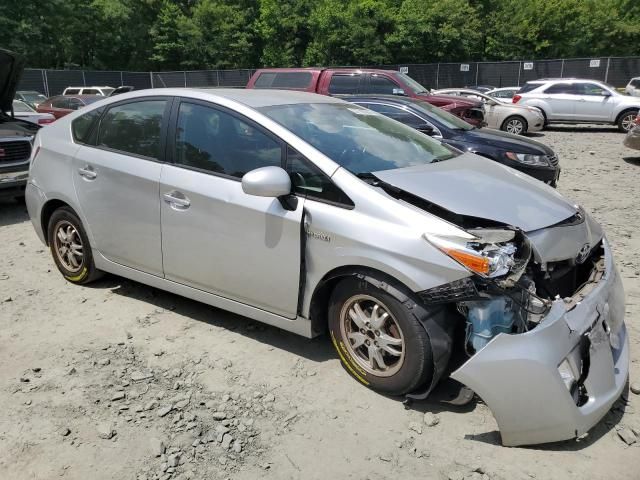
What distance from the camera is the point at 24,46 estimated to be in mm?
36500

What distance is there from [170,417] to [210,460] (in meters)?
0.45

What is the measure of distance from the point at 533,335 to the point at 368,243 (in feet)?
3.03

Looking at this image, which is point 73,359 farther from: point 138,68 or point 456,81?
point 138,68

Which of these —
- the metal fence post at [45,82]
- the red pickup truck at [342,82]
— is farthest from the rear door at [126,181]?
the metal fence post at [45,82]

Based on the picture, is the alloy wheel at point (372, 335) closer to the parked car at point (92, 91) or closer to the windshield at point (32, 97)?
Result: the windshield at point (32, 97)

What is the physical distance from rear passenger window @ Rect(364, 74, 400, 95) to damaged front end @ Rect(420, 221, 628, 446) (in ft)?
28.3

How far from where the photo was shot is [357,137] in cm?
366

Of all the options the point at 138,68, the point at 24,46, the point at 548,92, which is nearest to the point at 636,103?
the point at 548,92

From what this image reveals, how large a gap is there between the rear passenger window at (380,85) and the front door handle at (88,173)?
7790 millimetres

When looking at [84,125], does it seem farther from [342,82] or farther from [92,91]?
[92,91]

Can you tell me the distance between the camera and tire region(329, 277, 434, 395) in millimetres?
2838

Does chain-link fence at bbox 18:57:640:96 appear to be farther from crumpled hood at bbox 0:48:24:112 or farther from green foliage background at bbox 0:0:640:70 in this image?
crumpled hood at bbox 0:48:24:112

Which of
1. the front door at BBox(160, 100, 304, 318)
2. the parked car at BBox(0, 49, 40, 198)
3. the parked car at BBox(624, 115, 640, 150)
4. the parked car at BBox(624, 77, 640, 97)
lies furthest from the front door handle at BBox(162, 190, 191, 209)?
the parked car at BBox(624, 77, 640, 97)

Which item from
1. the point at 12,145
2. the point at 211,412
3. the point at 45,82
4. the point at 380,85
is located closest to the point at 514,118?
the point at 380,85
